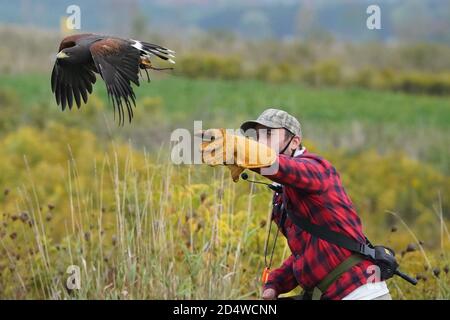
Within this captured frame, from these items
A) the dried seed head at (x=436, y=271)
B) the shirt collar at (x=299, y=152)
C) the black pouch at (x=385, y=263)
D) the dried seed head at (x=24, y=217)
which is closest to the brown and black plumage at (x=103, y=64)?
the shirt collar at (x=299, y=152)

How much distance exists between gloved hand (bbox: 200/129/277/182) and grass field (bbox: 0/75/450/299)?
2024 mm

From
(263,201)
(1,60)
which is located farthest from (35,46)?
(263,201)

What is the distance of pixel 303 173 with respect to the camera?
3.82 metres

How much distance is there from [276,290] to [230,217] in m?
1.85

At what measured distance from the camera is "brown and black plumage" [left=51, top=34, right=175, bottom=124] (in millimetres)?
4844

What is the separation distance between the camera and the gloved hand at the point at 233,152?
3.69m

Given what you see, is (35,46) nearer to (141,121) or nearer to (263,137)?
(141,121)

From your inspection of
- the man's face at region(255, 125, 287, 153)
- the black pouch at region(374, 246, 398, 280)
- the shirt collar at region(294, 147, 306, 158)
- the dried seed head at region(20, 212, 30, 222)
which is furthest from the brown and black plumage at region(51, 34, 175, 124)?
the black pouch at region(374, 246, 398, 280)

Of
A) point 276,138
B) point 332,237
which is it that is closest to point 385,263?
point 332,237

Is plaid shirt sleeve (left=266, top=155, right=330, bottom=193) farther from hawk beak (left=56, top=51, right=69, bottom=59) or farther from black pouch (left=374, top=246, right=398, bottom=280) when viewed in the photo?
hawk beak (left=56, top=51, right=69, bottom=59)

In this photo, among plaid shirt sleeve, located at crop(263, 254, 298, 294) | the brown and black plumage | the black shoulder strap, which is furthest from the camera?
the brown and black plumage

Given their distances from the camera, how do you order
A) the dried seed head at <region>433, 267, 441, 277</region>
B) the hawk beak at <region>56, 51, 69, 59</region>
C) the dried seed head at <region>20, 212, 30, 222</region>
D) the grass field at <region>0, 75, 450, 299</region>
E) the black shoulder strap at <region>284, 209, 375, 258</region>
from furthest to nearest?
the dried seed head at <region>20, 212, 30, 222</region>
the grass field at <region>0, 75, 450, 299</region>
the dried seed head at <region>433, 267, 441, 277</region>
the hawk beak at <region>56, 51, 69, 59</region>
the black shoulder strap at <region>284, 209, 375, 258</region>

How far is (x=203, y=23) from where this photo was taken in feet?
476

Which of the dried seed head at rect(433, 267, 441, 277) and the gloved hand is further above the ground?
the gloved hand
